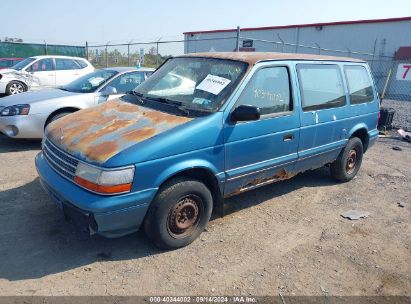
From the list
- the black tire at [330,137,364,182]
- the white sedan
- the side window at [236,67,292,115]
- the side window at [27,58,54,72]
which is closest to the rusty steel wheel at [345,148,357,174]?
the black tire at [330,137,364,182]

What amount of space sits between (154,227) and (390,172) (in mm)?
4947

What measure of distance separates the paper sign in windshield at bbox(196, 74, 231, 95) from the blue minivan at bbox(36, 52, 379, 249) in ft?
0.04

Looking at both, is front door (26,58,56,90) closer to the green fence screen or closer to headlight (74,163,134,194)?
the green fence screen

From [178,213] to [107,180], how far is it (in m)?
0.84

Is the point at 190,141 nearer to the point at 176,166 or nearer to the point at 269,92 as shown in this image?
the point at 176,166

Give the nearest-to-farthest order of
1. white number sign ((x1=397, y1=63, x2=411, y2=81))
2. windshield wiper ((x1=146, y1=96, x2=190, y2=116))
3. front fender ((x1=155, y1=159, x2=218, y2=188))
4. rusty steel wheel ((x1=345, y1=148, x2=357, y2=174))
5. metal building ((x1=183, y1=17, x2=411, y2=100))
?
1. front fender ((x1=155, y1=159, x2=218, y2=188))
2. windshield wiper ((x1=146, y1=96, x2=190, y2=116))
3. rusty steel wheel ((x1=345, y1=148, x2=357, y2=174))
4. white number sign ((x1=397, y1=63, x2=411, y2=81))
5. metal building ((x1=183, y1=17, x2=411, y2=100))

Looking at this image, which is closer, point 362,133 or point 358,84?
point 358,84

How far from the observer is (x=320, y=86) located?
15.4 feet

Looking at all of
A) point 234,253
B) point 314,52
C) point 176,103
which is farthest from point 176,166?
point 314,52

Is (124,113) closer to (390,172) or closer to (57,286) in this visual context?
(57,286)

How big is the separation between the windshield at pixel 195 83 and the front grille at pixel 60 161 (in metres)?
1.22

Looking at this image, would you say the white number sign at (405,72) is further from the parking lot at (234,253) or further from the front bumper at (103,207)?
the front bumper at (103,207)

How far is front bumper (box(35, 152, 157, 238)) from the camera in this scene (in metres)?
2.91

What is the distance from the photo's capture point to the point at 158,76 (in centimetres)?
454
